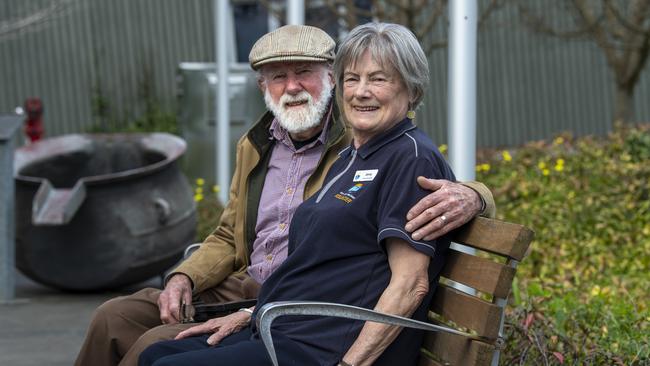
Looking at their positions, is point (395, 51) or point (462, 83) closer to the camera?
point (395, 51)

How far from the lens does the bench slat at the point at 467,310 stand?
319 cm

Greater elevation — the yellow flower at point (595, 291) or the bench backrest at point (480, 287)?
the bench backrest at point (480, 287)

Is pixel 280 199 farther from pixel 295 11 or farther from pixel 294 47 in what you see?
pixel 295 11

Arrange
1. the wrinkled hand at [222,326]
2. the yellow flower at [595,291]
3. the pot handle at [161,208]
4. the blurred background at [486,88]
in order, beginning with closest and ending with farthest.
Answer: the wrinkled hand at [222,326], the yellow flower at [595,291], the pot handle at [161,208], the blurred background at [486,88]

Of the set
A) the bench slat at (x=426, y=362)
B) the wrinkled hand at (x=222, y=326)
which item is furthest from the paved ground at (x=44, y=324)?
the bench slat at (x=426, y=362)

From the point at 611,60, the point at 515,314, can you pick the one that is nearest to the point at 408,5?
the point at 611,60

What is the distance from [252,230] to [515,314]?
1370 millimetres

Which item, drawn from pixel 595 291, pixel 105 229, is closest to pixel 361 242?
pixel 595 291

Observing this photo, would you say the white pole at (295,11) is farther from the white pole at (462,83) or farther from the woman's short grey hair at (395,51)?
the woman's short grey hair at (395,51)

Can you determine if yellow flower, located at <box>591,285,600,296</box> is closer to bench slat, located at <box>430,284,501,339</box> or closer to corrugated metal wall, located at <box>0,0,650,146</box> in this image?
bench slat, located at <box>430,284,501,339</box>

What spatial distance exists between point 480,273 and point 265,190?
120 centimetres

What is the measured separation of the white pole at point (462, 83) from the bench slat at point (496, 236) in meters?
1.23

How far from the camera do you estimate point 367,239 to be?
3.38 metres

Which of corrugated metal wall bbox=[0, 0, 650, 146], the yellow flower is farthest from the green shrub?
corrugated metal wall bbox=[0, 0, 650, 146]
